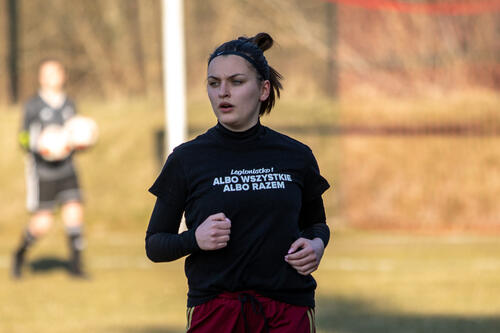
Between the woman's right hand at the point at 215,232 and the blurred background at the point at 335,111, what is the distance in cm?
676

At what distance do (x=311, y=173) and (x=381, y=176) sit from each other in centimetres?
1174

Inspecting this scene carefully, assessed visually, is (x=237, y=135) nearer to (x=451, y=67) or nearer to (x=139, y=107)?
(x=451, y=67)

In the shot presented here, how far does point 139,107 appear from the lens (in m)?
16.4

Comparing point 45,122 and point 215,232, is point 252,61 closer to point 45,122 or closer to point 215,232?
point 215,232

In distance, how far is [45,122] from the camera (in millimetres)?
9383

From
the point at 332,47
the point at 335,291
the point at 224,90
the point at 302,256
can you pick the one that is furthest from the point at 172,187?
the point at 332,47

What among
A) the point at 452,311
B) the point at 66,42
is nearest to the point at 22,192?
the point at 66,42

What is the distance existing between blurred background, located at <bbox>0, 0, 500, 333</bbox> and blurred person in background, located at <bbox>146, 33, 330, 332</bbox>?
6612mm

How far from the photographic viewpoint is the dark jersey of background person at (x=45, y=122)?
30.8 ft

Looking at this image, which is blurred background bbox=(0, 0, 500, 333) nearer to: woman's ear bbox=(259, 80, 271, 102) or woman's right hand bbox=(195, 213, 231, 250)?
woman's ear bbox=(259, 80, 271, 102)

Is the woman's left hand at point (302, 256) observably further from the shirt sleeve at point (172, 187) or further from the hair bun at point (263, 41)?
the hair bun at point (263, 41)

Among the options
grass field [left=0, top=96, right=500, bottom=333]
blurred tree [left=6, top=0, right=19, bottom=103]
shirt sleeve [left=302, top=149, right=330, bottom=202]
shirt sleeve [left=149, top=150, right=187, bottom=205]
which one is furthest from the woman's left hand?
blurred tree [left=6, top=0, right=19, bottom=103]

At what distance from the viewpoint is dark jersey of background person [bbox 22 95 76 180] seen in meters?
9.38

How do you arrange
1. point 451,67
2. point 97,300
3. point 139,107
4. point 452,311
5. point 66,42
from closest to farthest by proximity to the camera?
point 452,311
point 97,300
point 451,67
point 139,107
point 66,42
